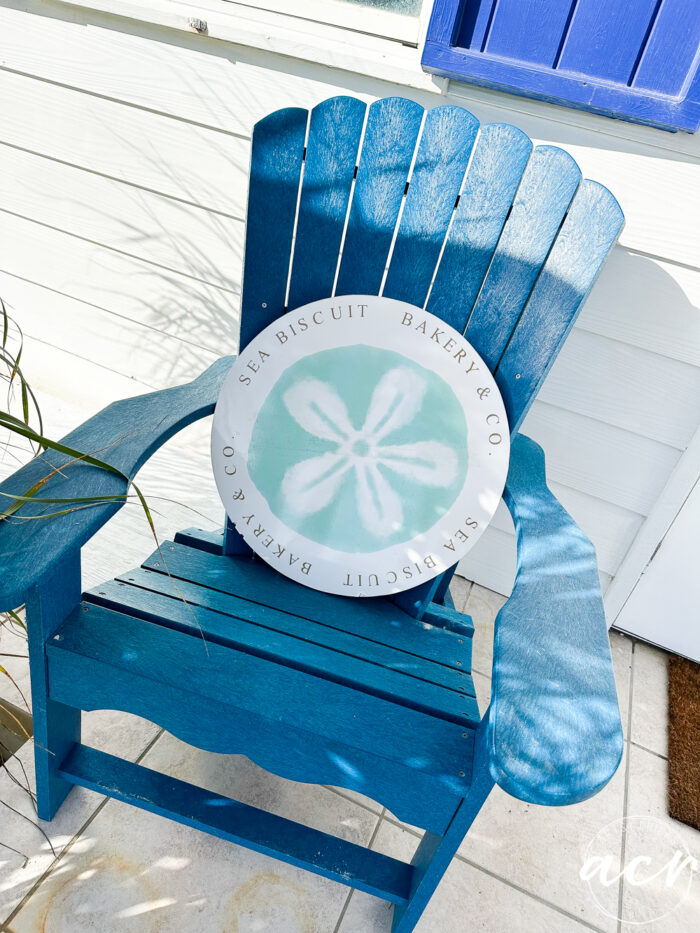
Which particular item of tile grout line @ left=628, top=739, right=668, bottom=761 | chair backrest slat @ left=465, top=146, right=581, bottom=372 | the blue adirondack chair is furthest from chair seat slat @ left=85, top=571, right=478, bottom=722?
tile grout line @ left=628, top=739, right=668, bottom=761

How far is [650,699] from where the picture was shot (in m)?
1.70

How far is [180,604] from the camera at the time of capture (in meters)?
1.10

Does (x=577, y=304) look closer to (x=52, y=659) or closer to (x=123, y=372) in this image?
(x=52, y=659)

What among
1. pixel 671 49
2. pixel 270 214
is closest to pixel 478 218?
pixel 270 214

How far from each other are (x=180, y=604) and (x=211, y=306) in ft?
3.39

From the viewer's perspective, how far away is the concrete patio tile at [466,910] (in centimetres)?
119

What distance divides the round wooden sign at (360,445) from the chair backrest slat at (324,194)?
53 mm

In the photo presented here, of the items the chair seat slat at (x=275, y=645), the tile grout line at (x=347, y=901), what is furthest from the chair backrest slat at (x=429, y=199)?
the tile grout line at (x=347, y=901)

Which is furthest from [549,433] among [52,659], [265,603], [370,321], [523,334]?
[52,659]

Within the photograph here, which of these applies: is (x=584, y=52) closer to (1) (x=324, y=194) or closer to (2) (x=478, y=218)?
(2) (x=478, y=218)

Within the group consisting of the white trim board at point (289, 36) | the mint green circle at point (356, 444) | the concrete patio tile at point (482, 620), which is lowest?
the concrete patio tile at point (482, 620)

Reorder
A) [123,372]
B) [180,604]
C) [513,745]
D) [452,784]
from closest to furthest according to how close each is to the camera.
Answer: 1. [513,745]
2. [452,784]
3. [180,604]
4. [123,372]

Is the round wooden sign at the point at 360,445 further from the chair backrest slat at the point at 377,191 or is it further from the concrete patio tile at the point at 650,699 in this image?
the concrete patio tile at the point at 650,699

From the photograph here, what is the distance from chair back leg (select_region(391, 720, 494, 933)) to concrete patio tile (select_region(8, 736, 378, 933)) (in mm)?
161
